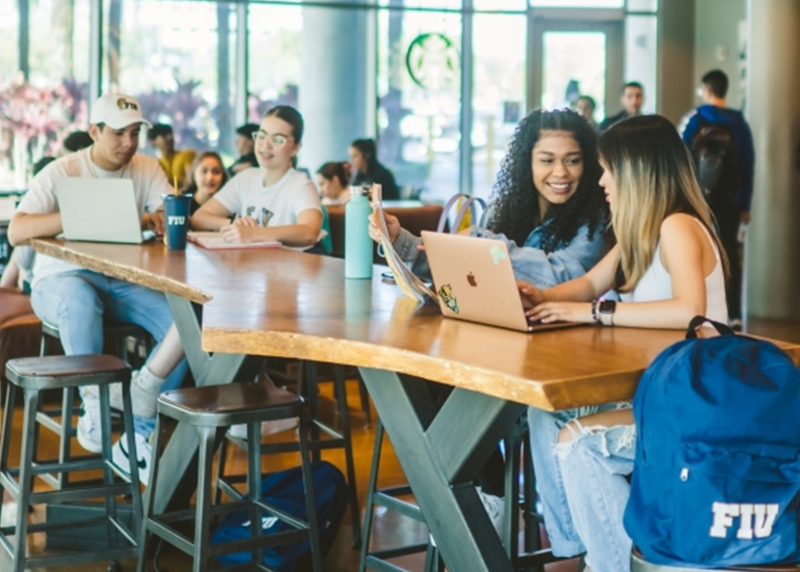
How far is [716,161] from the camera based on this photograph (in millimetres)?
7082

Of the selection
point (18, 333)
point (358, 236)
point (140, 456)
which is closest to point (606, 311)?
point (358, 236)

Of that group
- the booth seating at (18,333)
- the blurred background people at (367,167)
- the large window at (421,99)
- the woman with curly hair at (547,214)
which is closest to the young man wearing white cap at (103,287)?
the booth seating at (18,333)

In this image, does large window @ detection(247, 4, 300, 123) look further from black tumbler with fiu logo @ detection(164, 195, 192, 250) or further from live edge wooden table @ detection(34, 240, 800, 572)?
live edge wooden table @ detection(34, 240, 800, 572)

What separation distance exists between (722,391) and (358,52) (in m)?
10.0

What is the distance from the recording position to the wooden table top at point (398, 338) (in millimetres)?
2133

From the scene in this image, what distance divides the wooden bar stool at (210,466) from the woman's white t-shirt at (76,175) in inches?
58.4

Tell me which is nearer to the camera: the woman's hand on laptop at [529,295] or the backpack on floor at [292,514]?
the woman's hand on laptop at [529,295]

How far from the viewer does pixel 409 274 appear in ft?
9.57

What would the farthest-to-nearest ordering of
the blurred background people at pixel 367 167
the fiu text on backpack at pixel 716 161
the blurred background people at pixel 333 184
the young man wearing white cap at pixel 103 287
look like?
the blurred background people at pixel 367 167, the blurred background people at pixel 333 184, the fiu text on backpack at pixel 716 161, the young man wearing white cap at pixel 103 287

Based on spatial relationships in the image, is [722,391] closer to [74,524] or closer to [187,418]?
[187,418]

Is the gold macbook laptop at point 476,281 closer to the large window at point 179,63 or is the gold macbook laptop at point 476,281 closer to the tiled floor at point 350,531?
the tiled floor at point 350,531

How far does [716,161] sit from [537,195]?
12.7ft

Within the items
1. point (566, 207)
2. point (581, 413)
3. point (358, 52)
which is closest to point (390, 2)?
point (358, 52)

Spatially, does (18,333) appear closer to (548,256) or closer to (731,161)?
(548,256)
